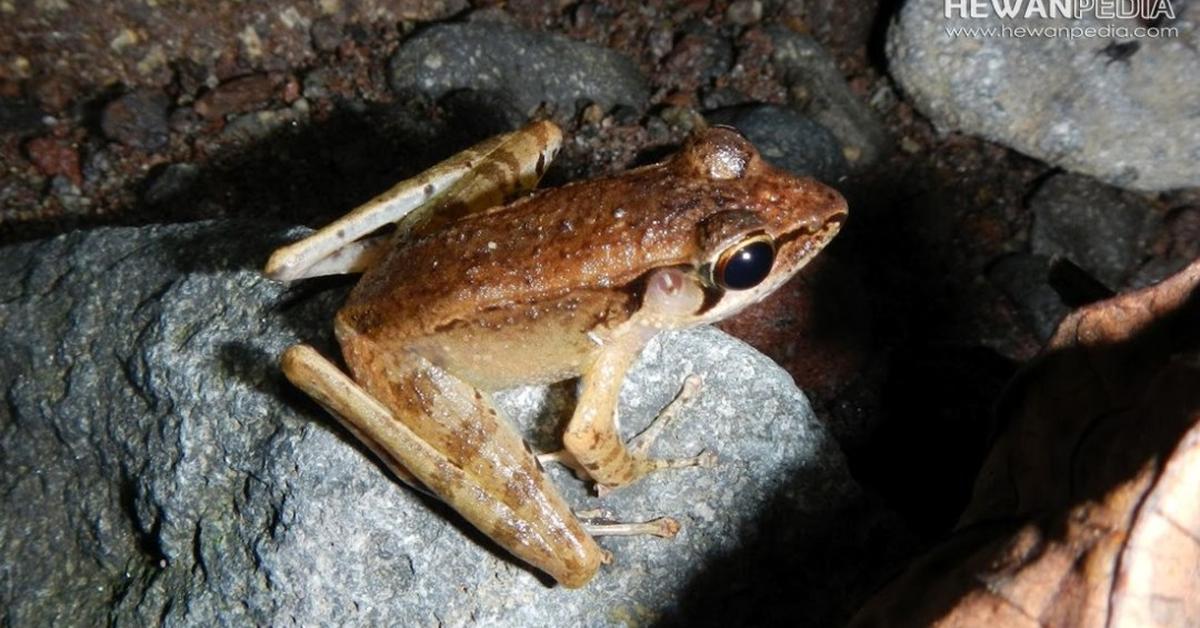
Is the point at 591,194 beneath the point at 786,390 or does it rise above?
above

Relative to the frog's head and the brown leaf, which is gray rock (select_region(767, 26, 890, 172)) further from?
the brown leaf

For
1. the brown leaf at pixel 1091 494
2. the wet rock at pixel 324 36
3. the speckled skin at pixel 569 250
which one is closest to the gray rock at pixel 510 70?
the wet rock at pixel 324 36

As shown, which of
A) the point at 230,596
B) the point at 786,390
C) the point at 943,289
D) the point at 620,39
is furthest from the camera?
the point at 620,39

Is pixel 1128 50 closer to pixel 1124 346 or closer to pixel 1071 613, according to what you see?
pixel 1124 346

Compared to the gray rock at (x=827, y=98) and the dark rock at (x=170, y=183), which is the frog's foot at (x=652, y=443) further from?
the dark rock at (x=170, y=183)

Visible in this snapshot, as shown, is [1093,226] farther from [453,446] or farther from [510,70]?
[453,446]

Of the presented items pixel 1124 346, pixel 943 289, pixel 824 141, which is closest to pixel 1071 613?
pixel 1124 346

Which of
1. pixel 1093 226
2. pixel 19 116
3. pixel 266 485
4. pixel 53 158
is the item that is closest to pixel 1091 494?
pixel 266 485
